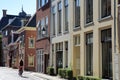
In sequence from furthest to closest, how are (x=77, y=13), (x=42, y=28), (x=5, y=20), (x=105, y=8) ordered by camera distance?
(x=5, y=20) → (x=42, y=28) → (x=77, y=13) → (x=105, y=8)

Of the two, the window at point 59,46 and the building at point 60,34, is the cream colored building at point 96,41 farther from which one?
the window at point 59,46

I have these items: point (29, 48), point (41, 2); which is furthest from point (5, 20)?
point (41, 2)

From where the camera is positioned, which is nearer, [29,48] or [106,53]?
[106,53]

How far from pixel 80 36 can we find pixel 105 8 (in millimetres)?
5238

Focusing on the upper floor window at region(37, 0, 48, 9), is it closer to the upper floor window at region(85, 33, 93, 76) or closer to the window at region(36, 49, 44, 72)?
the window at region(36, 49, 44, 72)

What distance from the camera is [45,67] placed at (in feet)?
133

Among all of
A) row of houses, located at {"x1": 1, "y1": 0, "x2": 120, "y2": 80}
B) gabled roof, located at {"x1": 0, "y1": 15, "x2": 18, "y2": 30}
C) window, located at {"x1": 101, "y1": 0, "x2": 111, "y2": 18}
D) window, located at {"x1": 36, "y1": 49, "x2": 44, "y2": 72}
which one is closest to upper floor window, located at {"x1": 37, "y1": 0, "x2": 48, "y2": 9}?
row of houses, located at {"x1": 1, "y1": 0, "x2": 120, "y2": 80}

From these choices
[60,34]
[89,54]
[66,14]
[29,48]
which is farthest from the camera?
[29,48]

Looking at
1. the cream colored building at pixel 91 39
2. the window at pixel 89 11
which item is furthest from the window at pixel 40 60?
the window at pixel 89 11

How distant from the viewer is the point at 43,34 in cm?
4116

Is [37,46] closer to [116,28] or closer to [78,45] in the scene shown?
[78,45]

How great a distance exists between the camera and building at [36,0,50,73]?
39.9 m

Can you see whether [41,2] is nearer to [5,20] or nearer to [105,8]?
[105,8]

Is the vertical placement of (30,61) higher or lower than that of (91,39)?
lower
